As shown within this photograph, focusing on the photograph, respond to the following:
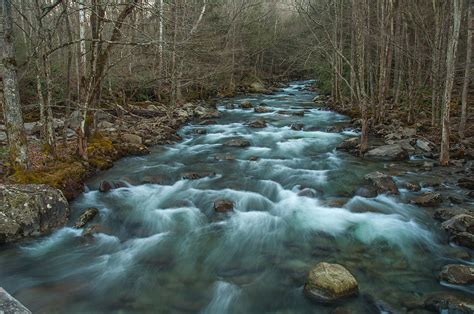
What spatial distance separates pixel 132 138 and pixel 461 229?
10.3 m

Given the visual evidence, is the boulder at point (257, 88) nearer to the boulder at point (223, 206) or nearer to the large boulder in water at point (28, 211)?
the boulder at point (223, 206)

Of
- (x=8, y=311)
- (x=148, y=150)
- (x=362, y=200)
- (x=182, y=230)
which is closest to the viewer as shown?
(x=8, y=311)

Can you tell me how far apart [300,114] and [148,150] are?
1025cm

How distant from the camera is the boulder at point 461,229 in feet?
21.0

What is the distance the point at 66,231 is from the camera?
23.2 ft

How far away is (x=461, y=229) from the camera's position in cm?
665

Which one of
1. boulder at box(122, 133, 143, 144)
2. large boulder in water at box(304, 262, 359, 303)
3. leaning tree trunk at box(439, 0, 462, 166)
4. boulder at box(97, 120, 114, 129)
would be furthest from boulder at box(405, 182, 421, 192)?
boulder at box(97, 120, 114, 129)

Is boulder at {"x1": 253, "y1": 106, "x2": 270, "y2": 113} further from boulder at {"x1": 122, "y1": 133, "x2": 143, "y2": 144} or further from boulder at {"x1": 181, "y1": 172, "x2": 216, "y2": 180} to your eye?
boulder at {"x1": 181, "y1": 172, "x2": 216, "y2": 180}

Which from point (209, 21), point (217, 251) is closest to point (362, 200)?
point (217, 251)

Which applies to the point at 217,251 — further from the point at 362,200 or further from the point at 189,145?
the point at 189,145

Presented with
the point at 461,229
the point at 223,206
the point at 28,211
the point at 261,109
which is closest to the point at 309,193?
the point at 223,206

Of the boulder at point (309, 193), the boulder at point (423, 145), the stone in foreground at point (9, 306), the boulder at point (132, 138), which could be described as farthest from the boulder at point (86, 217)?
the boulder at point (423, 145)

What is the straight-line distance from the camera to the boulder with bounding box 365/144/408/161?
11.7 m

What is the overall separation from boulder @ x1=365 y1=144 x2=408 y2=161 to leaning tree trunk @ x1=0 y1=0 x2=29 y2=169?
9.85 m
